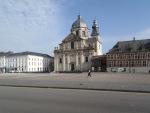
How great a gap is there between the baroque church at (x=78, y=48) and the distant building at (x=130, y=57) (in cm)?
1225

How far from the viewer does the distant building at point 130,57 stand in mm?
89062

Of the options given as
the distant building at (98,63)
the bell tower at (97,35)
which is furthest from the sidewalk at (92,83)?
the bell tower at (97,35)

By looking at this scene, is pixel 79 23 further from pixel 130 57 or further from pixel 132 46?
pixel 130 57

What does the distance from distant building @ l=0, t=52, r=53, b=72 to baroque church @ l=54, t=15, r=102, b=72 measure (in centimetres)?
2910

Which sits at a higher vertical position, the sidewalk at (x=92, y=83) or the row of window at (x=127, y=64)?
the row of window at (x=127, y=64)

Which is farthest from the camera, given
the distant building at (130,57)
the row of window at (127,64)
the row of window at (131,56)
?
the row of window at (127,64)

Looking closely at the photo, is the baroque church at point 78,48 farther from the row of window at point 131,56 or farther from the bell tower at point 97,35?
the row of window at point 131,56

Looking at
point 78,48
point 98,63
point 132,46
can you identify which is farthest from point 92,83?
point 78,48

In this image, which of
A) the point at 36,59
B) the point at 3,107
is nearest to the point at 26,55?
the point at 36,59

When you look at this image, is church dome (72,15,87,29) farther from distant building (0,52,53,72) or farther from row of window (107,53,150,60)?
distant building (0,52,53,72)

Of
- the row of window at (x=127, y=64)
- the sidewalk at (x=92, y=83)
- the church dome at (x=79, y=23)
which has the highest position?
the church dome at (x=79, y=23)

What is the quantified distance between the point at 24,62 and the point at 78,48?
41832 mm

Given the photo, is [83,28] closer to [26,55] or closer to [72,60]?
[72,60]

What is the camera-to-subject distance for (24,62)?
14038cm
